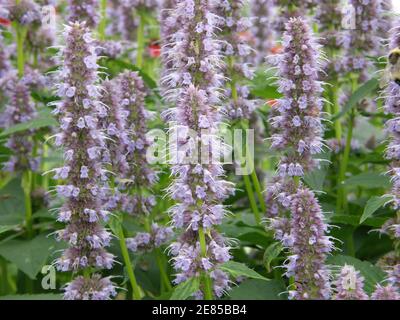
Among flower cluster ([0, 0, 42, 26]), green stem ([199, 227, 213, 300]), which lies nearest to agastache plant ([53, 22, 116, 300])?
green stem ([199, 227, 213, 300])

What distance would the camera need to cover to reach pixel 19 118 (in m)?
6.05

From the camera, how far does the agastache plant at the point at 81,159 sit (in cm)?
436

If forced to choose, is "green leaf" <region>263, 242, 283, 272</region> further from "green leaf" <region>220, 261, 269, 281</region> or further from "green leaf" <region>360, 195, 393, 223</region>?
"green leaf" <region>360, 195, 393, 223</region>

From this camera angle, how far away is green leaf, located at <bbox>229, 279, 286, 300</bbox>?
4.62 m

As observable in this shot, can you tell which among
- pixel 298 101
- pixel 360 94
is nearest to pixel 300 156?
pixel 298 101

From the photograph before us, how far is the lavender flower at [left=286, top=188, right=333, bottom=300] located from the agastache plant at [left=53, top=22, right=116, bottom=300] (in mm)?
1031

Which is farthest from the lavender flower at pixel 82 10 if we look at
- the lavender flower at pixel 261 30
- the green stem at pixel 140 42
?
the lavender flower at pixel 261 30

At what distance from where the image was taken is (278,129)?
16.3ft

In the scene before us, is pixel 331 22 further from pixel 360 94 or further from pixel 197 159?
pixel 197 159

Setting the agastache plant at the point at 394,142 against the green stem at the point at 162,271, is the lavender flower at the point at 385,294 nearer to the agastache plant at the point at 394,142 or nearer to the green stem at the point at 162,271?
the agastache plant at the point at 394,142

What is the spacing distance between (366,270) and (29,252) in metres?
2.14

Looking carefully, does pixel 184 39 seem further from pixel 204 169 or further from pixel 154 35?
pixel 154 35
